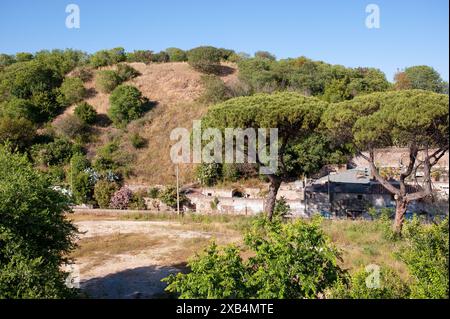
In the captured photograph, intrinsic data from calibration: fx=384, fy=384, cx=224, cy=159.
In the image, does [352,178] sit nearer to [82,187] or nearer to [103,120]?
[82,187]


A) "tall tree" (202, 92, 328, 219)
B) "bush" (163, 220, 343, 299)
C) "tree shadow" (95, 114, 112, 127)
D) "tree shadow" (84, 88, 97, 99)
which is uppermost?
"tree shadow" (84, 88, 97, 99)

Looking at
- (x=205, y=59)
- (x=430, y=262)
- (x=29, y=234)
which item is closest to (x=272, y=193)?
(x=430, y=262)

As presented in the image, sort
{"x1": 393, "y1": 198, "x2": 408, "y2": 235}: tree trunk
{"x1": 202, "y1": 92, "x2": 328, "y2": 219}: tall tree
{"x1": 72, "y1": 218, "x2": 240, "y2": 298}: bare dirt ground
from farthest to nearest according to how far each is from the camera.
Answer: {"x1": 202, "y1": 92, "x2": 328, "y2": 219}: tall tree, {"x1": 393, "y1": 198, "x2": 408, "y2": 235}: tree trunk, {"x1": 72, "y1": 218, "x2": 240, "y2": 298}: bare dirt ground

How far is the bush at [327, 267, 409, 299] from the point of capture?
215 inches

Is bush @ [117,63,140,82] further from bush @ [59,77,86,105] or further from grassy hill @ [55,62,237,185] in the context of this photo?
bush @ [59,77,86,105]

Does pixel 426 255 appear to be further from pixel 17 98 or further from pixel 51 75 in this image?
pixel 51 75

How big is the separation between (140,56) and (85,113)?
539 inches

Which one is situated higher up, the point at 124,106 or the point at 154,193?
the point at 124,106

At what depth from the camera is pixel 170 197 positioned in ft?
65.6

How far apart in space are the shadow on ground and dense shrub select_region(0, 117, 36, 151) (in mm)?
17709

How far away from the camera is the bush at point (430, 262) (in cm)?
557

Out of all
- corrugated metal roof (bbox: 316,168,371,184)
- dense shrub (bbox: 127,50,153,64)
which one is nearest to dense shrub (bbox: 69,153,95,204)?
corrugated metal roof (bbox: 316,168,371,184)

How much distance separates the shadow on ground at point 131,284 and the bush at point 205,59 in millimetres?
27766

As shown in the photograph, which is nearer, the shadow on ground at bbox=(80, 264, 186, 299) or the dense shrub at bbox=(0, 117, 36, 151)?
the shadow on ground at bbox=(80, 264, 186, 299)
